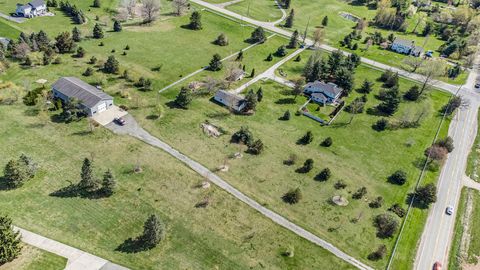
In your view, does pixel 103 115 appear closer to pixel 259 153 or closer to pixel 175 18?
pixel 259 153

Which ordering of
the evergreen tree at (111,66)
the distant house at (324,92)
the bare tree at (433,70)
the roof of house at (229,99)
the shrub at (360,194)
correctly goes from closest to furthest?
the shrub at (360,194), the roof of house at (229,99), the evergreen tree at (111,66), the distant house at (324,92), the bare tree at (433,70)

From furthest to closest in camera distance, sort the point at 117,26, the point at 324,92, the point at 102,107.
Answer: the point at 117,26, the point at 324,92, the point at 102,107

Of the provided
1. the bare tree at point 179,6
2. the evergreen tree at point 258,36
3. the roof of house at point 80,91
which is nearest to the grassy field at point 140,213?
the roof of house at point 80,91

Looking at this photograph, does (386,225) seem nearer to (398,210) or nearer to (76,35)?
(398,210)

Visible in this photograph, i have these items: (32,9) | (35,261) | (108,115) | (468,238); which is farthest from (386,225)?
(32,9)

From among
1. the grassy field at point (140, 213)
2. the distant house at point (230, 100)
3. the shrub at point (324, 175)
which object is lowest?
the grassy field at point (140, 213)

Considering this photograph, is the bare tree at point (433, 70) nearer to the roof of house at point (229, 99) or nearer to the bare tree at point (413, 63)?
the bare tree at point (413, 63)

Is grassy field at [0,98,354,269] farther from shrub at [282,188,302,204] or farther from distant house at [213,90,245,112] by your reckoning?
distant house at [213,90,245,112]
